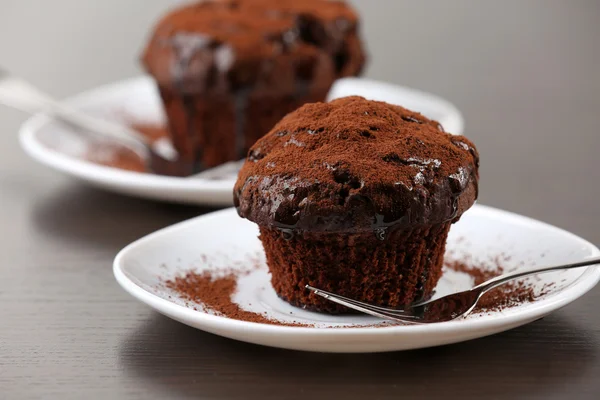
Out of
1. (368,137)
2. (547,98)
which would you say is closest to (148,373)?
(368,137)

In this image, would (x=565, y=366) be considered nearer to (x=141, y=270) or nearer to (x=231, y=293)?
(x=231, y=293)

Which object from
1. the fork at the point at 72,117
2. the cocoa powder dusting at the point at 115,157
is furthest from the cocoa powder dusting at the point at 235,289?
the fork at the point at 72,117

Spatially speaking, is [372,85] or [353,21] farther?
[372,85]

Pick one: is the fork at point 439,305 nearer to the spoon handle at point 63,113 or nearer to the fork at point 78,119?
the fork at point 78,119

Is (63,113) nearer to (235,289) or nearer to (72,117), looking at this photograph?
(72,117)

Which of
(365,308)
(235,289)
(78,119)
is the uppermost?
(365,308)

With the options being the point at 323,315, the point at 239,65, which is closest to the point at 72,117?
the point at 239,65

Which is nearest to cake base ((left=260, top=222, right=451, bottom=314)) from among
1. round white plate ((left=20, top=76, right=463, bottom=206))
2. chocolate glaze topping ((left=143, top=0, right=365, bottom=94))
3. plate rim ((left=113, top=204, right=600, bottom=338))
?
plate rim ((left=113, top=204, right=600, bottom=338))
